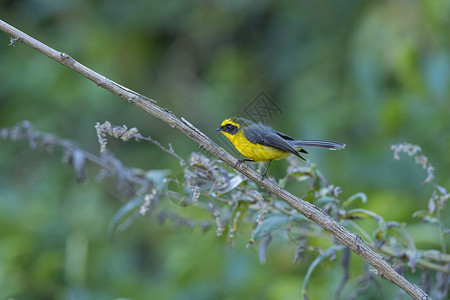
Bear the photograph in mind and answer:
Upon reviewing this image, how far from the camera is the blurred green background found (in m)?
3.23

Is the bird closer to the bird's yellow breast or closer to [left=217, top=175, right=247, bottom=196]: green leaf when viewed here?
the bird's yellow breast

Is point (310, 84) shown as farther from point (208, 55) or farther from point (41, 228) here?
point (41, 228)

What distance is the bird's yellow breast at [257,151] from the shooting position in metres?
1.90

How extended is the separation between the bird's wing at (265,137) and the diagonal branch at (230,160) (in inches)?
21.1

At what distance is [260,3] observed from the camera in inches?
189

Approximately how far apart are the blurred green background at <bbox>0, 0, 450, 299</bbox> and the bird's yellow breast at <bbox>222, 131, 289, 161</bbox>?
0.72m

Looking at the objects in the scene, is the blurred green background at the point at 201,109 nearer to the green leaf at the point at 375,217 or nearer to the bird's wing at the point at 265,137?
the bird's wing at the point at 265,137

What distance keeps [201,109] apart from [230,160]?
12.0 feet

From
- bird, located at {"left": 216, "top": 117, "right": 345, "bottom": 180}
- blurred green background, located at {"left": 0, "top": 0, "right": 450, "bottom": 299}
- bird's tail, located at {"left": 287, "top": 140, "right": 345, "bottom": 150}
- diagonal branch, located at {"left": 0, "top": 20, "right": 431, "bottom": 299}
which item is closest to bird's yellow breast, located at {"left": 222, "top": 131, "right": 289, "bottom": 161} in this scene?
bird, located at {"left": 216, "top": 117, "right": 345, "bottom": 180}

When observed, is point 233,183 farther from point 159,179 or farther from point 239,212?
point 159,179

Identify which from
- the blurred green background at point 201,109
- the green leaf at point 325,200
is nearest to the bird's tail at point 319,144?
the green leaf at point 325,200

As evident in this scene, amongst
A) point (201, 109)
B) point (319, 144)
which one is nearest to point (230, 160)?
point (319, 144)

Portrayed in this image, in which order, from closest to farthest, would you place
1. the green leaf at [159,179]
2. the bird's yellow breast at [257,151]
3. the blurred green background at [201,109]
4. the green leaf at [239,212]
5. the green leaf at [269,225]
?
1. the green leaf at [269,225]
2. the green leaf at [239,212]
3. the green leaf at [159,179]
4. the bird's yellow breast at [257,151]
5. the blurred green background at [201,109]

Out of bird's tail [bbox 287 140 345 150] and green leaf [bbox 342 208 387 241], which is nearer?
green leaf [bbox 342 208 387 241]
